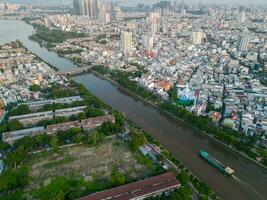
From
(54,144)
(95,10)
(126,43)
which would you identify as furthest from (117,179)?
(95,10)

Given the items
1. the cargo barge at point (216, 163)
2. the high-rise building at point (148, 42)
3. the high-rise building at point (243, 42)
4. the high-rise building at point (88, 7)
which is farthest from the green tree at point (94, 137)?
the high-rise building at point (88, 7)

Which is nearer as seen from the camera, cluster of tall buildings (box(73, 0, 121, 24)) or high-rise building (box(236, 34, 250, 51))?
high-rise building (box(236, 34, 250, 51))

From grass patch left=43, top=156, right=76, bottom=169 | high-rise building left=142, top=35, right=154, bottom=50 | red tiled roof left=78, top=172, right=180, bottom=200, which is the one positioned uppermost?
high-rise building left=142, top=35, right=154, bottom=50

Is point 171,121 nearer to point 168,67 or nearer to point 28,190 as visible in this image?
point 28,190

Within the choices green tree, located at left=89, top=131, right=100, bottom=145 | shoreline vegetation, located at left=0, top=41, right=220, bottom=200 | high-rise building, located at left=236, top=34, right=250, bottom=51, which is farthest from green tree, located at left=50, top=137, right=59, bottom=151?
high-rise building, located at left=236, top=34, right=250, bottom=51

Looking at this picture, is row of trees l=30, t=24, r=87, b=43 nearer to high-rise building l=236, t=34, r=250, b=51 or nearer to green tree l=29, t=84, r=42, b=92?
green tree l=29, t=84, r=42, b=92

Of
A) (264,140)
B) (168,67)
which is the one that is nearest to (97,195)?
(264,140)

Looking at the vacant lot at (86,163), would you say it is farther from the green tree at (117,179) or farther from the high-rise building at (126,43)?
the high-rise building at (126,43)

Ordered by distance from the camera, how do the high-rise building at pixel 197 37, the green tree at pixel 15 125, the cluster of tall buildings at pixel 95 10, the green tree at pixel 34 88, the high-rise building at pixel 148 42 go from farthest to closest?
the cluster of tall buildings at pixel 95 10 < the high-rise building at pixel 197 37 < the high-rise building at pixel 148 42 < the green tree at pixel 34 88 < the green tree at pixel 15 125

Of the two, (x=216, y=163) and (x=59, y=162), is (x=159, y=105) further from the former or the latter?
(x=59, y=162)
